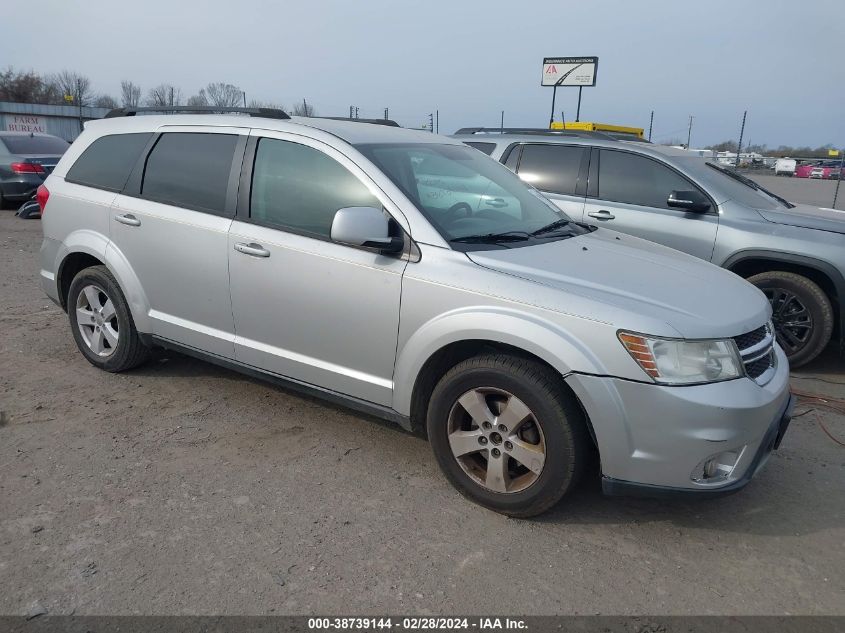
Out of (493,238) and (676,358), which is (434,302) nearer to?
(493,238)

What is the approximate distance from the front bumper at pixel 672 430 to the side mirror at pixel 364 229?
1094 millimetres

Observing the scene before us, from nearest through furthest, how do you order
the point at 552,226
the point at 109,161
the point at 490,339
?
the point at 490,339 < the point at 552,226 < the point at 109,161

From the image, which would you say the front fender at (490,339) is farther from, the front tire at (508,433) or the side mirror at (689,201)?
the side mirror at (689,201)

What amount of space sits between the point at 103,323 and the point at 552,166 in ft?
14.1

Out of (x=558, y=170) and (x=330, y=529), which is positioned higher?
(x=558, y=170)

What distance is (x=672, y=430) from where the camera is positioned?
2762 millimetres

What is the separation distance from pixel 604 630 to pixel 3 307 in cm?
620

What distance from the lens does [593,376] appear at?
2.81 m

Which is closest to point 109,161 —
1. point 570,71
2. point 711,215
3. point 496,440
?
point 496,440

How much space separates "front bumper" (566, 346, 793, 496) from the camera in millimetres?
2750

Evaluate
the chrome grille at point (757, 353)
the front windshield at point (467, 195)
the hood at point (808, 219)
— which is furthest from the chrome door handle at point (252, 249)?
the hood at point (808, 219)

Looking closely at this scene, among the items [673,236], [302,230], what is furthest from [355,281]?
[673,236]

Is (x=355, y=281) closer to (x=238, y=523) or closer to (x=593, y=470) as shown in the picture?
(x=238, y=523)

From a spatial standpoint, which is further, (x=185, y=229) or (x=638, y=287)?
(x=185, y=229)
